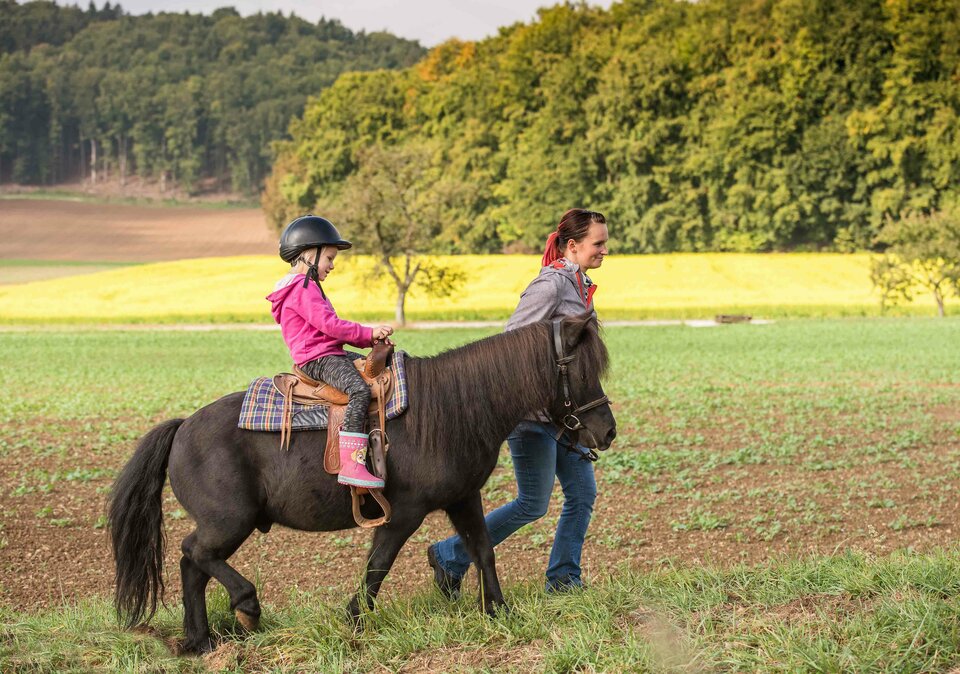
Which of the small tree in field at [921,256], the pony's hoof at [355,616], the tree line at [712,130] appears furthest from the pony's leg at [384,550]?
the tree line at [712,130]

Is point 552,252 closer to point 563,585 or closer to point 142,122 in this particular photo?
point 563,585

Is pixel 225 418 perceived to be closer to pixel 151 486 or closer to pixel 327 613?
pixel 151 486

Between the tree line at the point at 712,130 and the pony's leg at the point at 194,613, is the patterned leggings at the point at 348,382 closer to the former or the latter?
the pony's leg at the point at 194,613

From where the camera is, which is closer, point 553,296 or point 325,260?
point 325,260

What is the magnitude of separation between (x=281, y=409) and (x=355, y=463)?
596mm

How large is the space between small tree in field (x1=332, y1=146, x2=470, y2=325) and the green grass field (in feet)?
78.0

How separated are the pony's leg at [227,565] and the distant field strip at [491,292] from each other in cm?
4199

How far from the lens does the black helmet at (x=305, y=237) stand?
562cm

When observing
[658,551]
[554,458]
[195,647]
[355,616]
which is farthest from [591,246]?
[658,551]

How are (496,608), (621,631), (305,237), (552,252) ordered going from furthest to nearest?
(552,252), (305,237), (496,608), (621,631)

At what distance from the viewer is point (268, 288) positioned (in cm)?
6088

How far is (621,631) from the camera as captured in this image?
4824 millimetres

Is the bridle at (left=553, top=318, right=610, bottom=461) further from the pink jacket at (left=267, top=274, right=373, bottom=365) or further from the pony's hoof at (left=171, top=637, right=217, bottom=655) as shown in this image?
the pony's hoof at (left=171, top=637, right=217, bottom=655)

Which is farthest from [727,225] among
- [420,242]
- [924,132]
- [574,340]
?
[574,340]
